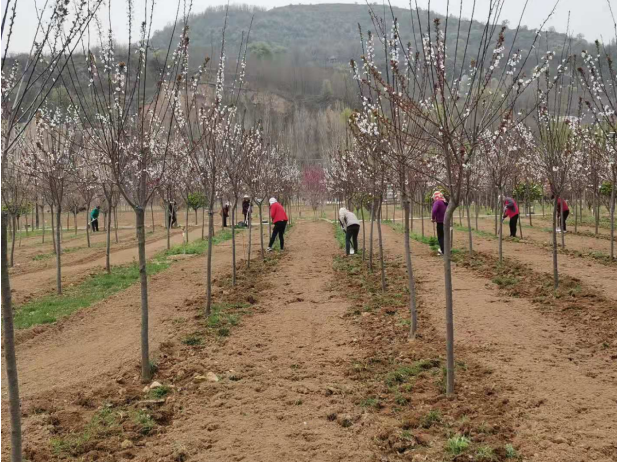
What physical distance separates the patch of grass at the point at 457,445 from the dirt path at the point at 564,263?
554cm

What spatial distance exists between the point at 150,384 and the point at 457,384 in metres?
3.07

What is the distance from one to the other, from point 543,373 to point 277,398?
261 cm

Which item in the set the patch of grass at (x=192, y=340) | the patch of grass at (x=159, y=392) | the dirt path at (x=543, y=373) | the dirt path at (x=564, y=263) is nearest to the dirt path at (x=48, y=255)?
the patch of grass at (x=192, y=340)

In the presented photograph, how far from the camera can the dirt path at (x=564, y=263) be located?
9107 millimetres

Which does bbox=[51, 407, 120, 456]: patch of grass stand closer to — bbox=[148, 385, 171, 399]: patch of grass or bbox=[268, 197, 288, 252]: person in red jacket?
bbox=[148, 385, 171, 399]: patch of grass

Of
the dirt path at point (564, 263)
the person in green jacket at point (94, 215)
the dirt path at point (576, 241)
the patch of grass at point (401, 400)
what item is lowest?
the patch of grass at point (401, 400)

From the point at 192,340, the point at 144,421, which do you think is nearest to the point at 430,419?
the point at 144,421

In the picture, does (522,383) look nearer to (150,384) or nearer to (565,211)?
(150,384)

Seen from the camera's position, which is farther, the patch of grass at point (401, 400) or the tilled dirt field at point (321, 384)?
the patch of grass at point (401, 400)

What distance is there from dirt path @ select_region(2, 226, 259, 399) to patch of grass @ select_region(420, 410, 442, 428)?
343cm

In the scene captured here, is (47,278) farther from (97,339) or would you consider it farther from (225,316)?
(225,316)

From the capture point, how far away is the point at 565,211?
18781 millimetres

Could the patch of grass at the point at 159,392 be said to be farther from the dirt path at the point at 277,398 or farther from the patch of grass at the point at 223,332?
the patch of grass at the point at 223,332

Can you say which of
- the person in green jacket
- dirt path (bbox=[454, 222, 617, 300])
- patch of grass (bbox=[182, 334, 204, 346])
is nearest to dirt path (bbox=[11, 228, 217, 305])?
patch of grass (bbox=[182, 334, 204, 346])
